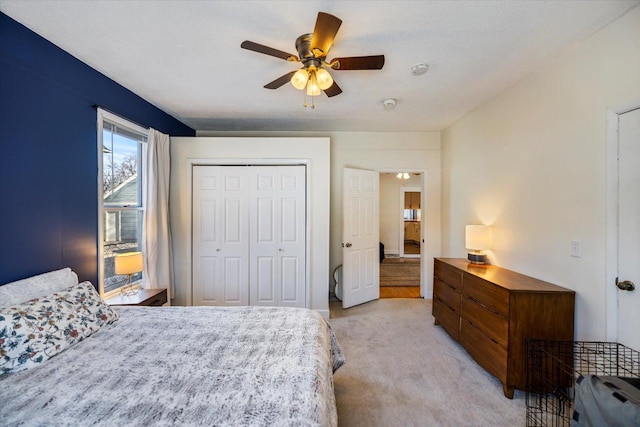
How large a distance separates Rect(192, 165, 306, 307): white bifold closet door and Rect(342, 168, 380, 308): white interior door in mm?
711

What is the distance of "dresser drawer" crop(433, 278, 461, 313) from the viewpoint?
2729 millimetres

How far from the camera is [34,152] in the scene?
1862mm

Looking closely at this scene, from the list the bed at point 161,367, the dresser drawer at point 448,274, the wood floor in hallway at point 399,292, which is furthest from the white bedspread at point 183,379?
the wood floor in hallway at point 399,292

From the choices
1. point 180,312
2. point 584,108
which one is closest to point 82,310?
point 180,312

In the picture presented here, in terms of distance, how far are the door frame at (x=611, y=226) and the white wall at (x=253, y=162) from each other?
2.57 metres

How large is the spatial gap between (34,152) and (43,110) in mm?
331

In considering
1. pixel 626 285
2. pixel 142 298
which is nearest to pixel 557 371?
pixel 626 285

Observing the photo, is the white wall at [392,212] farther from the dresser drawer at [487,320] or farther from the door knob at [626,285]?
the door knob at [626,285]

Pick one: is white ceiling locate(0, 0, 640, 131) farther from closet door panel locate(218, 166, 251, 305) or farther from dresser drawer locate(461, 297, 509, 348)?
dresser drawer locate(461, 297, 509, 348)

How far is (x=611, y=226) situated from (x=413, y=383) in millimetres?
1809

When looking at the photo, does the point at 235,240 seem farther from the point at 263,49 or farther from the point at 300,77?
the point at 263,49

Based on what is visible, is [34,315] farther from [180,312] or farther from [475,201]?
[475,201]

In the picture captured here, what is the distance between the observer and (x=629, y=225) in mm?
1642

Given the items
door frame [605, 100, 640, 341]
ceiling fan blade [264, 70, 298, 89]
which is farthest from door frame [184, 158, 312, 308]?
door frame [605, 100, 640, 341]
